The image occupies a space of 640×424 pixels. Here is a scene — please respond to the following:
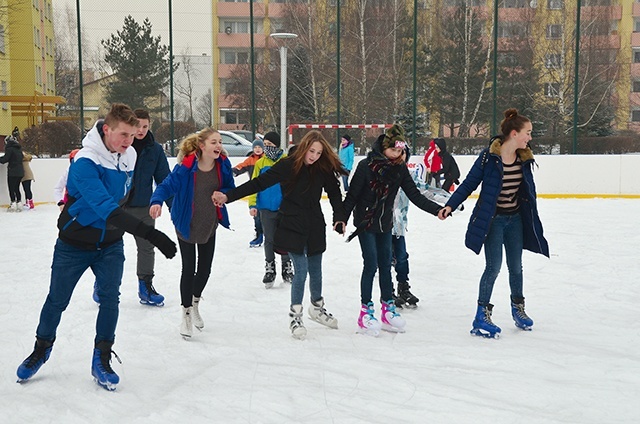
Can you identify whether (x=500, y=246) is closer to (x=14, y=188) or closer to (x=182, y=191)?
(x=182, y=191)

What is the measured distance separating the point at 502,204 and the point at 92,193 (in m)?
2.62

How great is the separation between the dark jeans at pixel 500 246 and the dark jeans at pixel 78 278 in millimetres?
2400

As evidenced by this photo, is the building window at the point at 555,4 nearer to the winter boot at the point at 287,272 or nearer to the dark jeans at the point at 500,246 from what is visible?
the winter boot at the point at 287,272

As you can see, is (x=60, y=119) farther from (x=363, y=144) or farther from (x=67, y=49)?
(x=363, y=144)

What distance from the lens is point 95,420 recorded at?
349cm

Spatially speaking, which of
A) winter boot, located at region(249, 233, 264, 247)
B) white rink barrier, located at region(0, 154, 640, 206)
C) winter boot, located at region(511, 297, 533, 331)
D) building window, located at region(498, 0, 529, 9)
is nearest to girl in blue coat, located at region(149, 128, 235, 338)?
winter boot, located at region(511, 297, 533, 331)

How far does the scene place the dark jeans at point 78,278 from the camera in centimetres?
387

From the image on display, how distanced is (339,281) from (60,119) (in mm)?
11073

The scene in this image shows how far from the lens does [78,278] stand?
3965 mm

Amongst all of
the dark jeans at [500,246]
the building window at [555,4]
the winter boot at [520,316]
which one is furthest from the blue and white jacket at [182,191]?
the building window at [555,4]

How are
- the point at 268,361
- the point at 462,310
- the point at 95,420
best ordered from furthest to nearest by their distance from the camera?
the point at 462,310
the point at 268,361
the point at 95,420

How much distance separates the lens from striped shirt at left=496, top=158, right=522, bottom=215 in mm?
4859

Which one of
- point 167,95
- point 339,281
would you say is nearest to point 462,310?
point 339,281

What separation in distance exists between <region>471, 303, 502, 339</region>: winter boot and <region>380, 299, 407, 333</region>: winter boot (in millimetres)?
485
